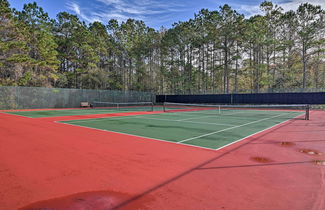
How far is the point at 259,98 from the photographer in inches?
1096

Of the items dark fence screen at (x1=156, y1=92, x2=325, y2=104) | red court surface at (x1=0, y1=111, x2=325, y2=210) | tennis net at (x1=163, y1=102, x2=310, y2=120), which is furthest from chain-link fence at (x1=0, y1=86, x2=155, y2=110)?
red court surface at (x1=0, y1=111, x2=325, y2=210)

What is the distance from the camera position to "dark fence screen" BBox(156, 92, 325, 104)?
24438mm

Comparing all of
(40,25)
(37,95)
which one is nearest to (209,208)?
(37,95)

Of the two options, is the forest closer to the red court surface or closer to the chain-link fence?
the chain-link fence

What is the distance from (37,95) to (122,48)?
21.2m

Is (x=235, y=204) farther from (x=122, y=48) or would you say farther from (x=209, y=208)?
(x=122, y=48)

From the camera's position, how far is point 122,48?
4016 centimetres

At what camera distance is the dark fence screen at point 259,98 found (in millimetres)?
24438

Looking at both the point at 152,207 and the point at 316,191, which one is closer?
the point at 152,207

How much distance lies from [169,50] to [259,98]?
2003 cm

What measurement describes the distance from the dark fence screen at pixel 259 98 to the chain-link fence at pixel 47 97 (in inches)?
480

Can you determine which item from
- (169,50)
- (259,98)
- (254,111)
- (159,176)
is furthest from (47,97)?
(259,98)

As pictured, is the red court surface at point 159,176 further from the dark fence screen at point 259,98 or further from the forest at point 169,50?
the dark fence screen at point 259,98

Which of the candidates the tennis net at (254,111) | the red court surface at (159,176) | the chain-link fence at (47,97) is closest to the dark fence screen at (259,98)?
the tennis net at (254,111)
